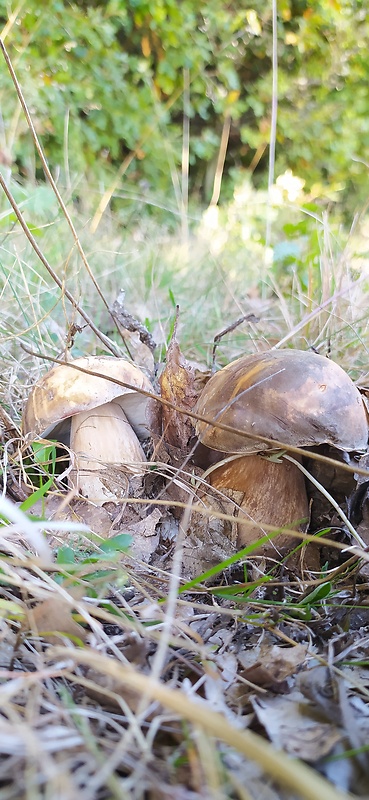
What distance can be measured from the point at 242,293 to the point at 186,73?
318cm

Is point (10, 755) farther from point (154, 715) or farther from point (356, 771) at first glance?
point (356, 771)

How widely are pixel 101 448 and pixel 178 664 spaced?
0.60m

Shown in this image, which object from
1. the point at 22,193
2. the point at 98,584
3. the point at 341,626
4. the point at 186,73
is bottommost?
the point at 341,626

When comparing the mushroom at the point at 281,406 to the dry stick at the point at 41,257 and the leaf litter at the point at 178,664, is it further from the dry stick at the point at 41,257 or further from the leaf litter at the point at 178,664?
the dry stick at the point at 41,257

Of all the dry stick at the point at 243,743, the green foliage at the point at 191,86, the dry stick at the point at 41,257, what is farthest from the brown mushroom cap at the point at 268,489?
the green foliage at the point at 191,86

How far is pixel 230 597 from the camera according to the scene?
2.66 ft

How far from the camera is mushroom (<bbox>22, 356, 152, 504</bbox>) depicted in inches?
42.5

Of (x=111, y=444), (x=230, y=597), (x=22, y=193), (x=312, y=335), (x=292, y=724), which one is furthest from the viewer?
(x=22, y=193)

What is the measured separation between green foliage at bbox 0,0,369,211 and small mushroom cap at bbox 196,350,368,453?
3091mm

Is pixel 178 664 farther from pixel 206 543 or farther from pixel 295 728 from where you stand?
pixel 206 543

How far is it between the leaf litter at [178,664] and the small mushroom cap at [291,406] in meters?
0.18

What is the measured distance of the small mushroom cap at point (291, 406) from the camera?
911mm

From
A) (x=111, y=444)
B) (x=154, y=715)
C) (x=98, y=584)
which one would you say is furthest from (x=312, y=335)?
(x=154, y=715)

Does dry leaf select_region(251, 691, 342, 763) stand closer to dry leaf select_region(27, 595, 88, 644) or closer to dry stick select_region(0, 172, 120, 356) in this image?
dry leaf select_region(27, 595, 88, 644)
